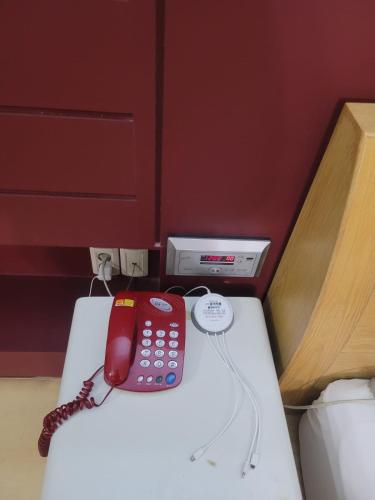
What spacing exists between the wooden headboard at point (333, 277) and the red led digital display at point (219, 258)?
0.11m

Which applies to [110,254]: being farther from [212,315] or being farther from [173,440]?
[173,440]

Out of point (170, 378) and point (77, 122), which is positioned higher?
point (77, 122)

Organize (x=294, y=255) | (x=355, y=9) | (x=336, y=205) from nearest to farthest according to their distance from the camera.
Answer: (x=355, y=9) → (x=336, y=205) → (x=294, y=255)

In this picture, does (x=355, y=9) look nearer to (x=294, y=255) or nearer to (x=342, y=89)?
(x=342, y=89)

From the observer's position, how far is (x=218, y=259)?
798mm

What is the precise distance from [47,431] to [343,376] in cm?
59

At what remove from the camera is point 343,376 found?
835 mm

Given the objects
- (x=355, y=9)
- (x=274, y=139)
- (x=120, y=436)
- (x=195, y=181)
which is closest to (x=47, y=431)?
(x=120, y=436)

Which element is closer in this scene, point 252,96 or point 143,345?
point 252,96

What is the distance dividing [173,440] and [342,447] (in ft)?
1.11

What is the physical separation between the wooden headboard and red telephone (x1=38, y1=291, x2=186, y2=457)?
0.23 metres

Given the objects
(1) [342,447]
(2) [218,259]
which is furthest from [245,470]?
(2) [218,259]

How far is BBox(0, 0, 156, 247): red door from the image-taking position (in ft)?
1.55

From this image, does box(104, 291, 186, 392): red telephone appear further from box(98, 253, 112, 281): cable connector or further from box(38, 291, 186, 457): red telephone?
box(98, 253, 112, 281): cable connector
